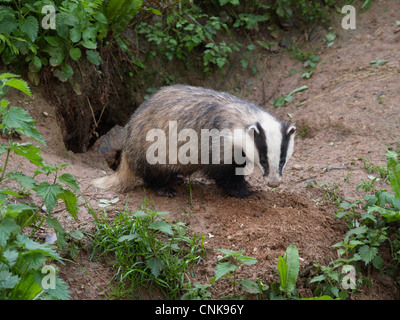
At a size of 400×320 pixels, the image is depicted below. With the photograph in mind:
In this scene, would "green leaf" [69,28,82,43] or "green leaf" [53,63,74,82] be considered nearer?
"green leaf" [69,28,82,43]

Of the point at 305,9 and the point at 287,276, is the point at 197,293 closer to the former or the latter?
the point at 287,276

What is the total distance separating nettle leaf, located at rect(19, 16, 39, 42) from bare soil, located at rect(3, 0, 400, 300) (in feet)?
2.81

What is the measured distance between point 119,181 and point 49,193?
168 centimetres

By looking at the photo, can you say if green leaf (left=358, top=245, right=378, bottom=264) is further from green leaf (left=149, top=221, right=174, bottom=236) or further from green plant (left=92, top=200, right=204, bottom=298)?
green leaf (left=149, top=221, right=174, bottom=236)

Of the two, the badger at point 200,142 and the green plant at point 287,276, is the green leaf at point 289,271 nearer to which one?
the green plant at point 287,276

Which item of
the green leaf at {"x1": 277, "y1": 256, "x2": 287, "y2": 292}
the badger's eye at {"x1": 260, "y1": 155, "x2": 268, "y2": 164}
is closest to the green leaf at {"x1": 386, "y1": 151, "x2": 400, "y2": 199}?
the badger's eye at {"x1": 260, "y1": 155, "x2": 268, "y2": 164}

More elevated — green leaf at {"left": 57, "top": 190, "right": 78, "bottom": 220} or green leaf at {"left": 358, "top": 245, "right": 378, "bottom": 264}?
green leaf at {"left": 57, "top": 190, "right": 78, "bottom": 220}

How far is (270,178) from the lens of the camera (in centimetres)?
375

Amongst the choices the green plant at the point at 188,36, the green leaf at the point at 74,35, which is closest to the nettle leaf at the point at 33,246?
the green leaf at the point at 74,35

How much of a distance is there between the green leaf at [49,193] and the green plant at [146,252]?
607mm

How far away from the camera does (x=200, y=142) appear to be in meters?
4.13

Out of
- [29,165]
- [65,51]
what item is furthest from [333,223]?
[65,51]

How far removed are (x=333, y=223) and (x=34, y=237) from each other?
245cm

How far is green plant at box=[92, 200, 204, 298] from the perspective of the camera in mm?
3109
